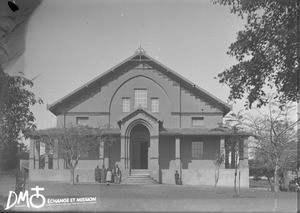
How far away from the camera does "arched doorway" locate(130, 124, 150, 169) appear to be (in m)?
31.9

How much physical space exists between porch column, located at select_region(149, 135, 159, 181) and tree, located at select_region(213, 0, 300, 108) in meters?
17.3

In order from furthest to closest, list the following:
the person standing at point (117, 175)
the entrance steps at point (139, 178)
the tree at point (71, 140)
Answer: the person standing at point (117, 175), the entrance steps at point (139, 178), the tree at point (71, 140)

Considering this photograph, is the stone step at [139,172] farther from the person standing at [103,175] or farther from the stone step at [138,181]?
the person standing at [103,175]

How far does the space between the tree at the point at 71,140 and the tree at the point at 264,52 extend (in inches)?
534

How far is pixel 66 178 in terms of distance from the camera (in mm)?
28484

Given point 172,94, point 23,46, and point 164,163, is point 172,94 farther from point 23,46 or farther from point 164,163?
point 23,46

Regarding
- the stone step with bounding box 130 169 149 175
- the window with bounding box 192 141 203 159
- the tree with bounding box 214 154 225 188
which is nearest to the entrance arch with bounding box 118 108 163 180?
the stone step with bounding box 130 169 149 175

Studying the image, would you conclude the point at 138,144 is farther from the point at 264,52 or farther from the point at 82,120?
the point at 264,52

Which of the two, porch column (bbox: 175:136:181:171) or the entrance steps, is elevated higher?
porch column (bbox: 175:136:181:171)

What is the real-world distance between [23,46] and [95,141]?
15.6 metres

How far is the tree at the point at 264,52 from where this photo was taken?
1244 centimetres

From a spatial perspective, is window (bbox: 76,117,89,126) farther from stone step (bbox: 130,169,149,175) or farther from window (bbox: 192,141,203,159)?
window (bbox: 192,141,203,159)

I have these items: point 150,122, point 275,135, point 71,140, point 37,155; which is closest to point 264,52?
point 275,135

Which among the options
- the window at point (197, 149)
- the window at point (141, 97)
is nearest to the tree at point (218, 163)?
the window at point (197, 149)
